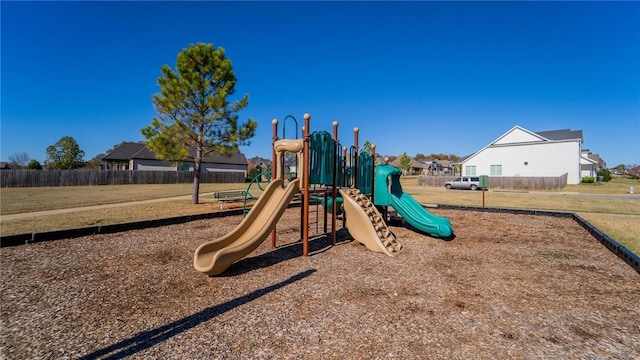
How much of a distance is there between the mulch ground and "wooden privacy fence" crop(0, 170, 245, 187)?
27625 millimetres

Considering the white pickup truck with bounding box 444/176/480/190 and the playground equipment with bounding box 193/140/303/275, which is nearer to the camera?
the playground equipment with bounding box 193/140/303/275

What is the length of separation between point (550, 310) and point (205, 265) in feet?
17.1

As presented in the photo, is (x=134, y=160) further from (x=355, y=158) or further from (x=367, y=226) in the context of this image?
(x=367, y=226)

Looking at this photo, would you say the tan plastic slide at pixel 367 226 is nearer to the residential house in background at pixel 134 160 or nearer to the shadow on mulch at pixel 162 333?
the shadow on mulch at pixel 162 333

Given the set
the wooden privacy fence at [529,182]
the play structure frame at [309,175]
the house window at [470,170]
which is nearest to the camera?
the play structure frame at [309,175]

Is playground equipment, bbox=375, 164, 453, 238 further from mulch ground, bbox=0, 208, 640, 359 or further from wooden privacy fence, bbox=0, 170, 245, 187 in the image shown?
wooden privacy fence, bbox=0, 170, 245, 187

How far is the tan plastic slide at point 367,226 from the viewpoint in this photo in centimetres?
679

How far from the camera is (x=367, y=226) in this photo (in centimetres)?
688

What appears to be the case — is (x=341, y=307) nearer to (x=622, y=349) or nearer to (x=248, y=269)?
(x=248, y=269)

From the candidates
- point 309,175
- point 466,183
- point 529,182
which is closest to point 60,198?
point 309,175

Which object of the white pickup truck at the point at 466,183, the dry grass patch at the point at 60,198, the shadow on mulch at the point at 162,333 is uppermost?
the white pickup truck at the point at 466,183

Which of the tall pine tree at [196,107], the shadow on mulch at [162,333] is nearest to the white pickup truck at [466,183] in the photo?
the tall pine tree at [196,107]

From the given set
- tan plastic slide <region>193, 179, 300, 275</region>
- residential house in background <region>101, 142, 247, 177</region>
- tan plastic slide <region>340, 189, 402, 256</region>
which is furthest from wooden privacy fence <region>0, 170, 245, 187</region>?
tan plastic slide <region>340, 189, 402, 256</region>

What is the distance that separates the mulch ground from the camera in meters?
3.07
